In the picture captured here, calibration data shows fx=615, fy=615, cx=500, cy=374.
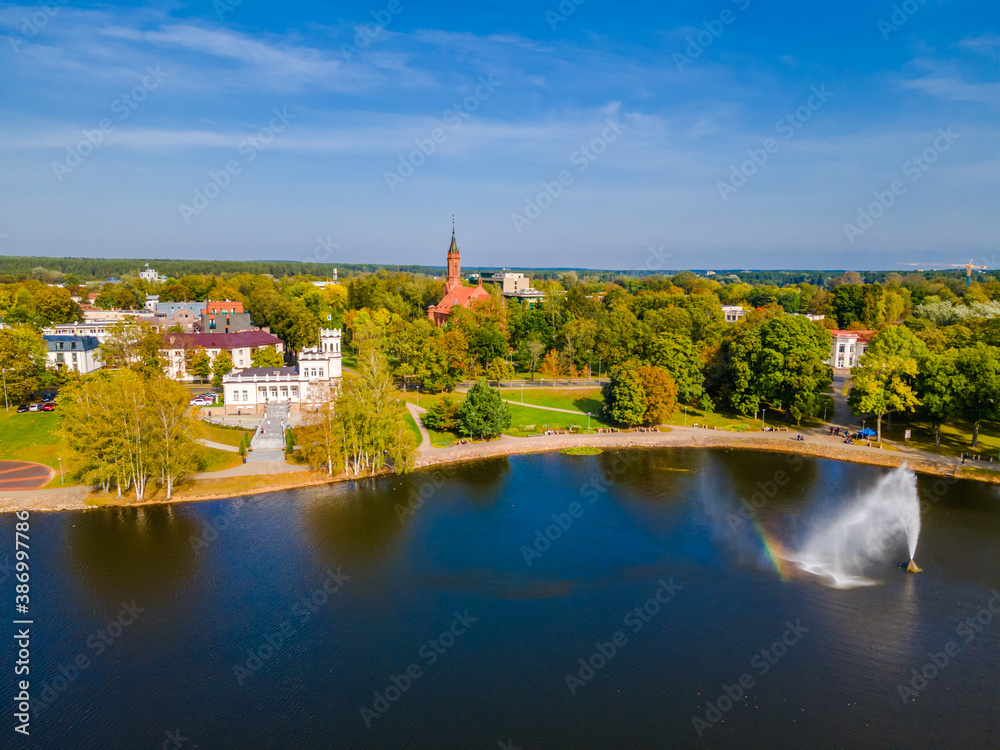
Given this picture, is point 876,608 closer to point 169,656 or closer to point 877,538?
point 877,538

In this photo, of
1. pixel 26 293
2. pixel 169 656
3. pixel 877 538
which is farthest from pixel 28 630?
pixel 26 293

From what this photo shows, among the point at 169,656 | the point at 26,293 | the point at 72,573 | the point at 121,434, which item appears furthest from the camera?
the point at 26,293

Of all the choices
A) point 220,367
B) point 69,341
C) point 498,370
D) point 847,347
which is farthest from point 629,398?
point 69,341

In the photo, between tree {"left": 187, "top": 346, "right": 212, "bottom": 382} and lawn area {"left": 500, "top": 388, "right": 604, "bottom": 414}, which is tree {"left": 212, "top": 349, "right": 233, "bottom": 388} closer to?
tree {"left": 187, "top": 346, "right": 212, "bottom": 382}

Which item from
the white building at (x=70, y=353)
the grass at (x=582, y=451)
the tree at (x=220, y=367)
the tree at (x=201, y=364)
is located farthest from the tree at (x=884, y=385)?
the white building at (x=70, y=353)

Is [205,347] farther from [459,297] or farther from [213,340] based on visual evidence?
[459,297]

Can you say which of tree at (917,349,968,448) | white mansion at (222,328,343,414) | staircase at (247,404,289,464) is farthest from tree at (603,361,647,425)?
staircase at (247,404,289,464)

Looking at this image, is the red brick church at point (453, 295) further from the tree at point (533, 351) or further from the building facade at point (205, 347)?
the building facade at point (205, 347)
